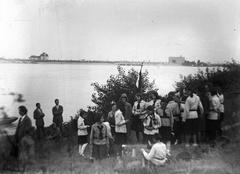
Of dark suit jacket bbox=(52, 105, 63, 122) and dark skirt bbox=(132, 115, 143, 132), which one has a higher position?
dark suit jacket bbox=(52, 105, 63, 122)

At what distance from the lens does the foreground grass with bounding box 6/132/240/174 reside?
6312 millimetres

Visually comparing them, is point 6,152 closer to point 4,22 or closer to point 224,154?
point 4,22

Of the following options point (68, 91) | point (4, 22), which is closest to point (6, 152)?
point (4, 22)

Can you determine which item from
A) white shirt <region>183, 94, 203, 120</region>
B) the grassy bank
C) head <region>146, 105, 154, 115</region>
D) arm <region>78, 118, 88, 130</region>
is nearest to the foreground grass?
the grassy bank

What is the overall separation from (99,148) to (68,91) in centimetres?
412

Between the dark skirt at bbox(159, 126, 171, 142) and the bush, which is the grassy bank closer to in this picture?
the dark skirt at bbox(159, 126, 171, 142)

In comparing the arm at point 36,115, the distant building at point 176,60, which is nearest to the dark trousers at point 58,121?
the arm at point 36,115

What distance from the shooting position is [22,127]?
6359mm

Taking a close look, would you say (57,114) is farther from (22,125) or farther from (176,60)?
(176,60)

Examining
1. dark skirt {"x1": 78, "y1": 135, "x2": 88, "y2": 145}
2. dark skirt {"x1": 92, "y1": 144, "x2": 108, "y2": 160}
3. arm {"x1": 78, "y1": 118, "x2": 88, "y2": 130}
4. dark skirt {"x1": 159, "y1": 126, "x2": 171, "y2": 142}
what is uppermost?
arm {"x1": 78, "y1": 118, "x2": 88, "y2": 130}

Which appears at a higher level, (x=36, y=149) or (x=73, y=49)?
(x=73, y=49)

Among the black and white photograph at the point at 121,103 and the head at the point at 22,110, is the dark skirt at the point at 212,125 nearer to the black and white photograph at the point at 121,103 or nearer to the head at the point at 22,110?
the black and white photograph at the point at 121,103

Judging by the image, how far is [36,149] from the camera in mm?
7055

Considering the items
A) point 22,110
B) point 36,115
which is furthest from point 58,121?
point 22,110
